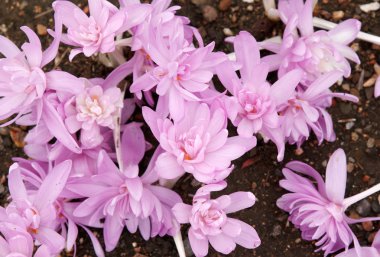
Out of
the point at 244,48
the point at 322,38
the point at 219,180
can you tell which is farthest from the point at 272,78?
the point at 219,180

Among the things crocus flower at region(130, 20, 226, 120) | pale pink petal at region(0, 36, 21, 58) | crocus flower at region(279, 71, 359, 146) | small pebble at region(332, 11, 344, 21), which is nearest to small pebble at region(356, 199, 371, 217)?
crocus flower at region(279, 71, 359, 146)

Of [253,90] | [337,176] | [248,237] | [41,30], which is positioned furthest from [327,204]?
[41,30]

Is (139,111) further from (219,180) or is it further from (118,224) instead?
(219,180)

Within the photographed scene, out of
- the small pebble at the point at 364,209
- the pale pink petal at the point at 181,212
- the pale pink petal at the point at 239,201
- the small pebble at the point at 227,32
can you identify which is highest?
the small pebble at the point at 227,32

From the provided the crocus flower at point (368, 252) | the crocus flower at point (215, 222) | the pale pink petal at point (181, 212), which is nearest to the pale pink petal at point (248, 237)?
the crocus flower at point (215, 222)

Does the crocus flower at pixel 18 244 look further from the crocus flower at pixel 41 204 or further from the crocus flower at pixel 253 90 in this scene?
the crocus flower at pixel 253 90

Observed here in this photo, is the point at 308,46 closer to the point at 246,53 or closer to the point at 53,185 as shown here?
the point at 246,53
